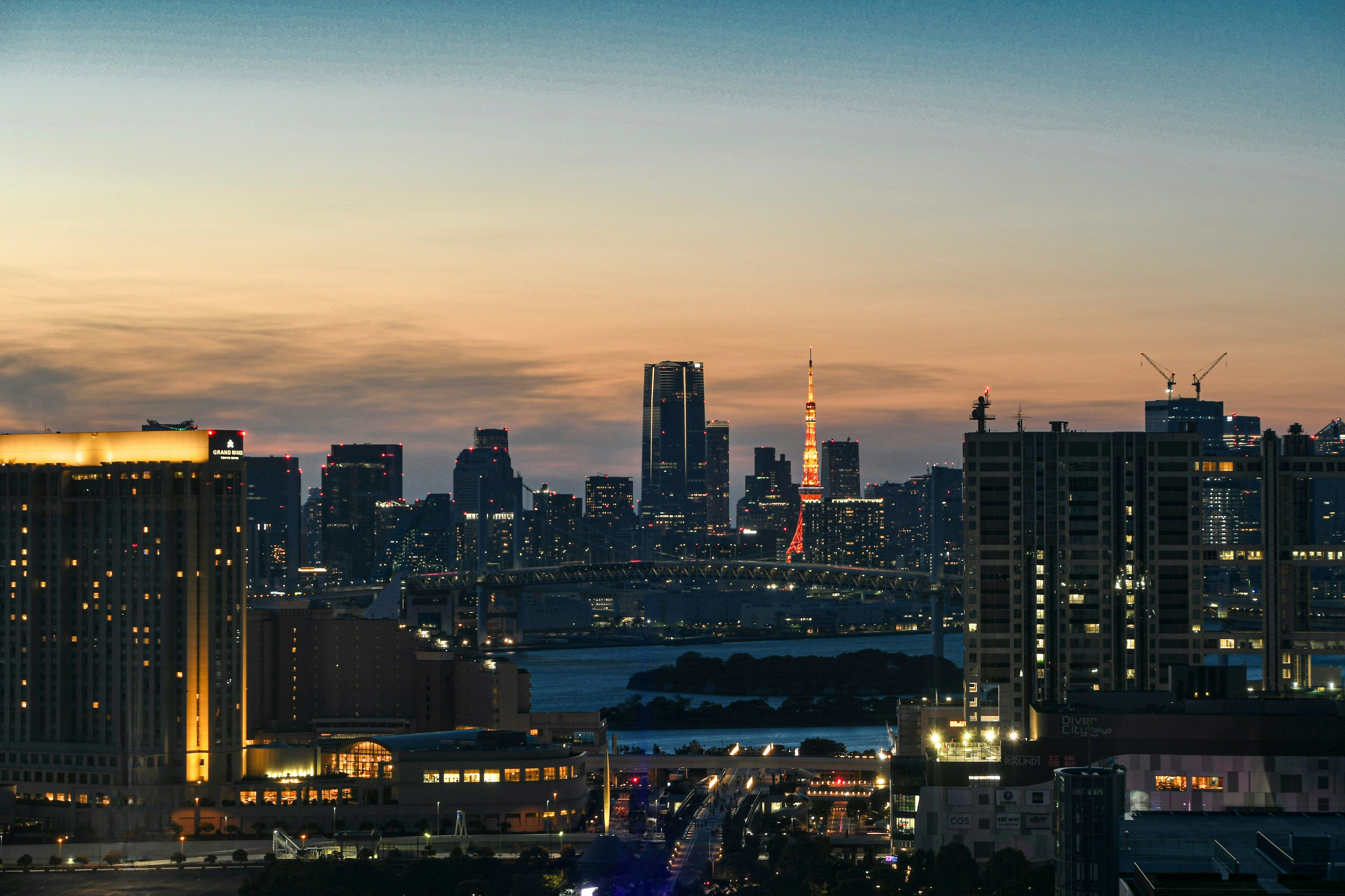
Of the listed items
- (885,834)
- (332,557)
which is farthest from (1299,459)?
(332,557)

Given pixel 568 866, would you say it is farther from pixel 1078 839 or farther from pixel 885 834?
pixel 1078 839

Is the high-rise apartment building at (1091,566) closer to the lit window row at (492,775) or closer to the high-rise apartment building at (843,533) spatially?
the lit window row at (492,775)

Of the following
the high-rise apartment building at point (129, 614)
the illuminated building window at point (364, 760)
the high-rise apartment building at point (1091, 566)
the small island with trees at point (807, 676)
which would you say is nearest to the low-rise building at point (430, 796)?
the illuminated building window at point (364, 760)

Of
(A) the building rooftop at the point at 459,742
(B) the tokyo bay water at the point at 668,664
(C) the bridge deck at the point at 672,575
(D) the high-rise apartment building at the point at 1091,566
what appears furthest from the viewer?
(C) the bridge deck at the point at 672,575

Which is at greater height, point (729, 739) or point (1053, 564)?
point (1053, 564)

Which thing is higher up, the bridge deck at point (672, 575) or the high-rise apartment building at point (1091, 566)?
the high-rise apartment building at point (1091, 566)

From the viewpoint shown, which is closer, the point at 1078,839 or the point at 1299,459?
the point at 1078,839

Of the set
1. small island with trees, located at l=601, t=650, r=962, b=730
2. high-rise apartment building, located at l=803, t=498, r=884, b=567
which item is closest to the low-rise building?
small island with trees, located at l=601, t=650, r=962, b=730
